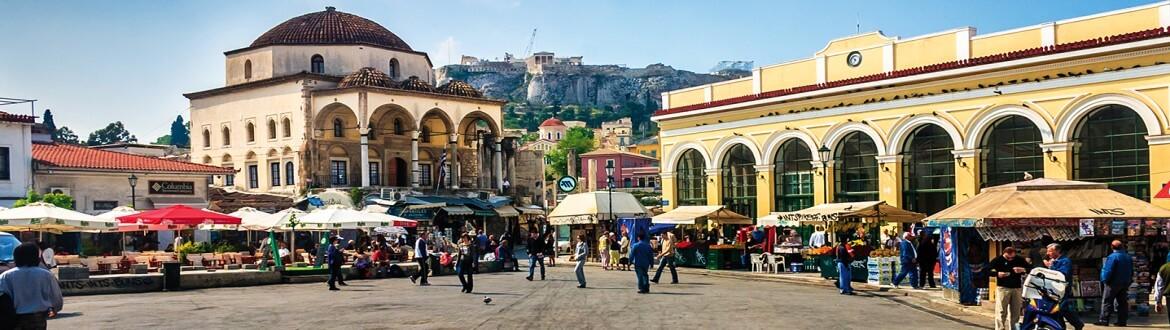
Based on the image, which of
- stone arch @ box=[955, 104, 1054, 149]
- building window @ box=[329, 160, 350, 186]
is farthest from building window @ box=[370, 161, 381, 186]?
stone arch @ box=[955, 104, 1054, 149]

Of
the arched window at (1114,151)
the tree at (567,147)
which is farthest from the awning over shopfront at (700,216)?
the tree at (567,147)

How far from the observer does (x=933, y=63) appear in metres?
32.6

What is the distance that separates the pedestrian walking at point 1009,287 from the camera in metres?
14.2

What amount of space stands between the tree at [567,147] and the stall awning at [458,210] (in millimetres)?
77462

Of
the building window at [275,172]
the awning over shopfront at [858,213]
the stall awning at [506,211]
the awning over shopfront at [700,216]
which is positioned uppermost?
the building window at [275,172]

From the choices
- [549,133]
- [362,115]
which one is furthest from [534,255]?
[549,133]

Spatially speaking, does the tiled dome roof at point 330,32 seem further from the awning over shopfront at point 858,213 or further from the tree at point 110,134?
the tree at point 110,134

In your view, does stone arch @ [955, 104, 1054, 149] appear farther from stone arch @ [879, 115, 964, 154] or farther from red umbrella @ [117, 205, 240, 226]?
red umbrella @ [117, 205, 240, 226]

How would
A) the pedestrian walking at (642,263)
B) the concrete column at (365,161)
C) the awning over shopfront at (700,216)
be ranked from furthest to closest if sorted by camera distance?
the concrete column at (365,161) → the awning over shopfront at (700,216) → the pedestrian walking at (642,263)

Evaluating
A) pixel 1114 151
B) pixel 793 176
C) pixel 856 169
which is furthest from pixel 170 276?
pixel 1114 151

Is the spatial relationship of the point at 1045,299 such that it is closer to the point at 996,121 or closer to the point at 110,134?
the point at 996,121

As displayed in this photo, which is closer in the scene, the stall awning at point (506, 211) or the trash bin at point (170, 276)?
the trash bin at point (170, 276)

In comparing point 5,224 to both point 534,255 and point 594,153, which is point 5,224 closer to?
point 534,255

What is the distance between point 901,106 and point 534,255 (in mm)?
12454
